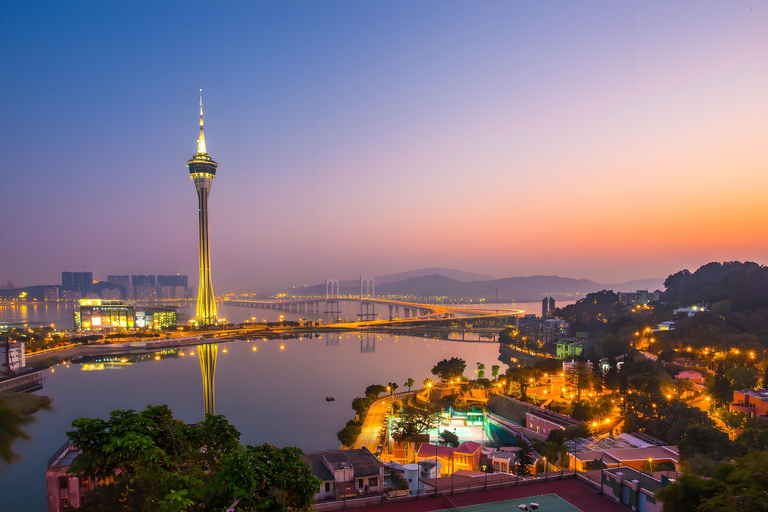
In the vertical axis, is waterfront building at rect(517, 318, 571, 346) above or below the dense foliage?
below

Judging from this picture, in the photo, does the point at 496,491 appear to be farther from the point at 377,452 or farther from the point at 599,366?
the point at 599,366

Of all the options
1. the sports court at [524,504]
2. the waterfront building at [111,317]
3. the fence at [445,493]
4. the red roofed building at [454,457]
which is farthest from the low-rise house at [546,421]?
the waterfront building at [111,317]

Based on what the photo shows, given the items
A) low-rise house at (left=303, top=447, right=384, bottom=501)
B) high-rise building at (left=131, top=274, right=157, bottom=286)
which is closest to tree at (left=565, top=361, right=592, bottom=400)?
low-rise house at (left=303, top=447, right=384, bottom=501)

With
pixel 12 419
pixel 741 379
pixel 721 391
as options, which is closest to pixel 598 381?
pixel 721 391

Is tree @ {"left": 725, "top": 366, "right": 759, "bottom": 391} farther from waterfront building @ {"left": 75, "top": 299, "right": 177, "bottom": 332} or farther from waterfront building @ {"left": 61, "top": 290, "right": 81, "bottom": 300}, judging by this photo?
waterfront building @ {"left": 61, "top": 290, "right": 81, "bottom": 300}

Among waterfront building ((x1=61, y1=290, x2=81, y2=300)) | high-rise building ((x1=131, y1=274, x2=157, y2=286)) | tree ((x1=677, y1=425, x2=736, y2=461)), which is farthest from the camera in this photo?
high-rise building ((x1=131, y1=274, x2=157, y2=286))

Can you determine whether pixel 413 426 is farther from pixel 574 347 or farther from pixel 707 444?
pixel 574 347
